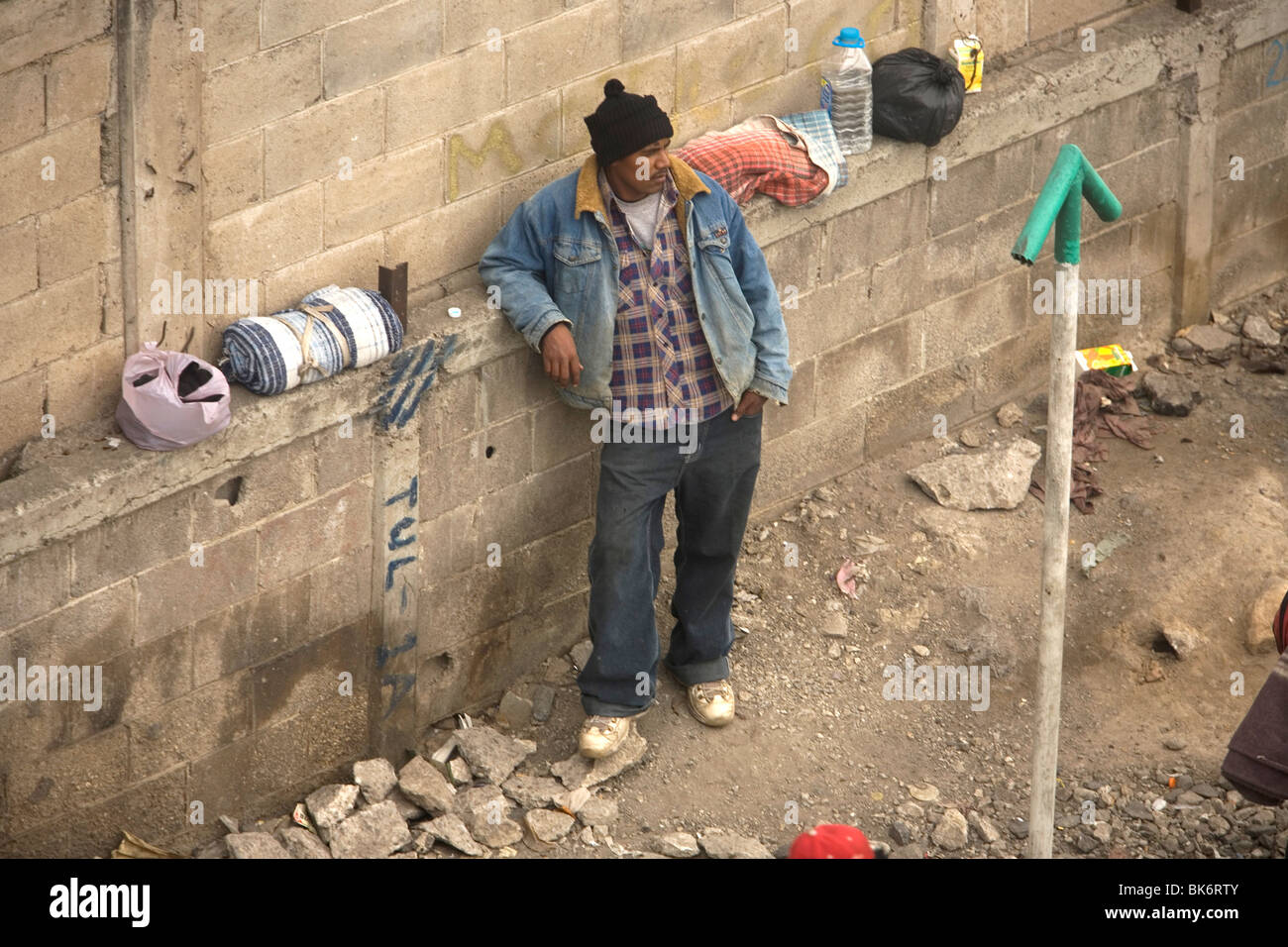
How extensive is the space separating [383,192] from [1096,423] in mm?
3711

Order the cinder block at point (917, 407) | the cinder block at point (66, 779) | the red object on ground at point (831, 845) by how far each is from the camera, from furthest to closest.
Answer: the cinder block at point (917, 407) → the cinder block at point (66, 779) → the red object on ground at point (831, 845)

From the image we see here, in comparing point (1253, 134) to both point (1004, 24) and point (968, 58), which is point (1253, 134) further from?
point (968, 58)

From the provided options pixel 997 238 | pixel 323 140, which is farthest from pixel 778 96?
pixel 323 140

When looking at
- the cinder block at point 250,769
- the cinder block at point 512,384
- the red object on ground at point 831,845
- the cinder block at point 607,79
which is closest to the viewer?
the red object on ground at point 831,845

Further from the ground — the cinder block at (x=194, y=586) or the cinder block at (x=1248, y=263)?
the cinder block at (x=1248, y=263)

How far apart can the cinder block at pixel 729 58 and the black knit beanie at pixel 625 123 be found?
3.00 ft

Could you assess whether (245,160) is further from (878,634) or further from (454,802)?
(878,634)

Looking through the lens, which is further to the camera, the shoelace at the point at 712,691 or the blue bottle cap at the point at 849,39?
the blue bottle cap at the point at 849,39

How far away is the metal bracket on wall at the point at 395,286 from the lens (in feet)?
20.7

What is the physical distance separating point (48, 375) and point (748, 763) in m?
2.77

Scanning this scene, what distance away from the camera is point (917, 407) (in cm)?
828

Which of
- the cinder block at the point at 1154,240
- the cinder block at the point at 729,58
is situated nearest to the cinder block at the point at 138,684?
the cinder block at the point at 729,58

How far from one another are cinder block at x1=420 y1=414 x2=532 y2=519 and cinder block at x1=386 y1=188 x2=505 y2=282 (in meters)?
0.58

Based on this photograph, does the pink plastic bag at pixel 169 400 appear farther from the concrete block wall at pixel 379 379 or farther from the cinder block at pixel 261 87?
the cinder block at pixel 261 87
